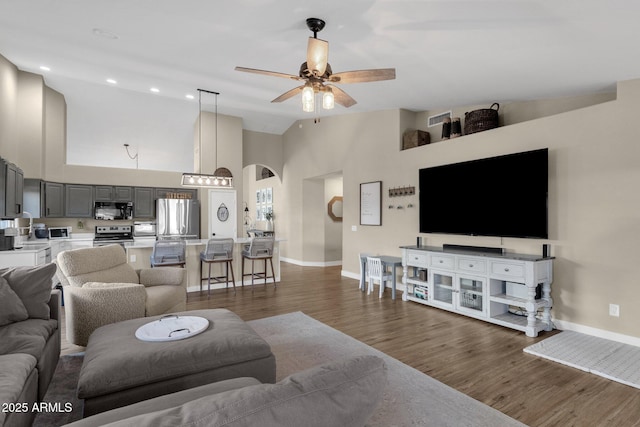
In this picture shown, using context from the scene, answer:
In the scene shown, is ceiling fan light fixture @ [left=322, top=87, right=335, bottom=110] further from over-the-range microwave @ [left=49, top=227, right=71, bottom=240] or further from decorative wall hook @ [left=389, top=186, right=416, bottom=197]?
over-the-range microwave @ [left=49, top=227, right=71, bottom=240]

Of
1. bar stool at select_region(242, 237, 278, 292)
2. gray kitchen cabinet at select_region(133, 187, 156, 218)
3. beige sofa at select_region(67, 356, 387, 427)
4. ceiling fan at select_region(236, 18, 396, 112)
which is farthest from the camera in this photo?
gray kitchen cabinet at select_region(133, 187, 156, 218)

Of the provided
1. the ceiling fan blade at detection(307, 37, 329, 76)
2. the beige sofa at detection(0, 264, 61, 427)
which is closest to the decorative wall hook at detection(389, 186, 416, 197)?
the ceiling fan blade at detection(307, 37, 329, 76)

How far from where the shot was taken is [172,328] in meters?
2.33

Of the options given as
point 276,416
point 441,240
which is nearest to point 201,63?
point 441,240

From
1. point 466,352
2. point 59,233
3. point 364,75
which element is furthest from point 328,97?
point 59,233

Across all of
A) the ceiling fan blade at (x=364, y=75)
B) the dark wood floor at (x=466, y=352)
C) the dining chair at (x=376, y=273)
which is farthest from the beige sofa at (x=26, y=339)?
the dining chair at (x=376, y=273)

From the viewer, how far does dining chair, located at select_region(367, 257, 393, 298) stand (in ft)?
17.3

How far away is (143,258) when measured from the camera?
529cm

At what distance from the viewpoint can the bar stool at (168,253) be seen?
16.5ft

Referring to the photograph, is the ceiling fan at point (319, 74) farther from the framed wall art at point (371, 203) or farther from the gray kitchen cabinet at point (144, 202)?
the gray kitchen cabinet at point (144, 202)

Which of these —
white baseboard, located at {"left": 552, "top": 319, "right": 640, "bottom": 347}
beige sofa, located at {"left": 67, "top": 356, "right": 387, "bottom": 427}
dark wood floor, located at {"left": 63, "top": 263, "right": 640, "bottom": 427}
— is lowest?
dark wood floor, located at {"left": 63, "top": 263, "right": 640, "bottom": 427}

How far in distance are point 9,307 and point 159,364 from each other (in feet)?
4.89

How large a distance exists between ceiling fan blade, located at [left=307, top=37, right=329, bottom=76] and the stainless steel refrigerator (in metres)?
5.92

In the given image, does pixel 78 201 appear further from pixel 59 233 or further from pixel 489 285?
pixel 489 285
